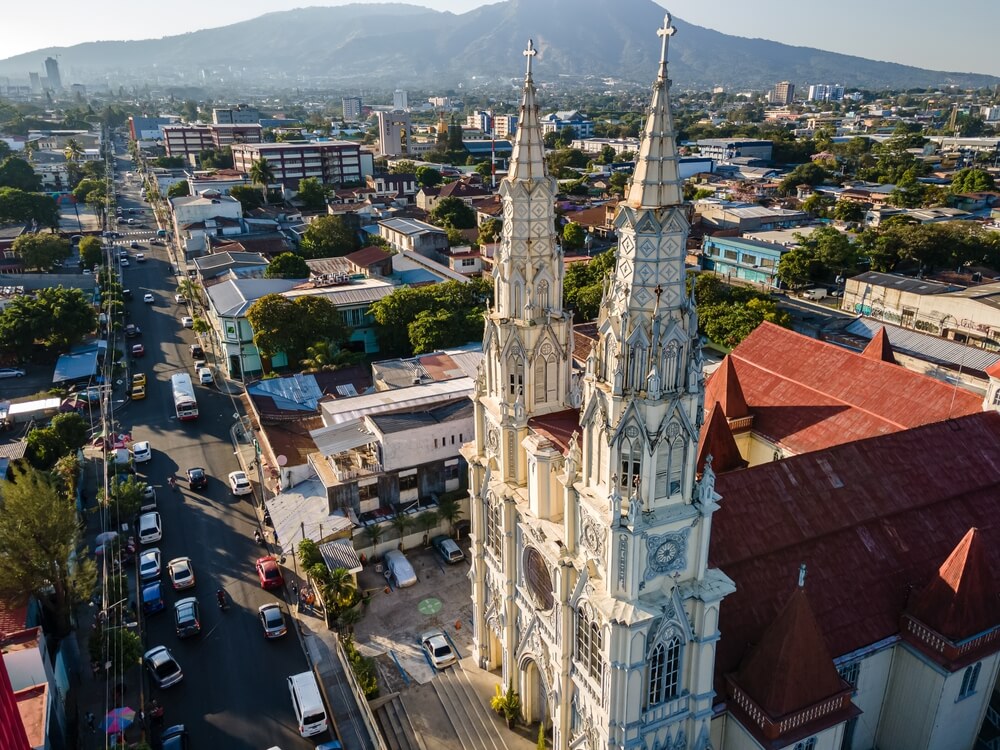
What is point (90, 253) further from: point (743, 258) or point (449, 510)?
point (743, 258)

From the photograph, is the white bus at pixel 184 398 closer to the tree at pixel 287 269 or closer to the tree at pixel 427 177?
the tree at pixel 287 269

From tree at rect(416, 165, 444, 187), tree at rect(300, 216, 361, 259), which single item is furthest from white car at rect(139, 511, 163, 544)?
tree at rect(416, 165, 444, 187)

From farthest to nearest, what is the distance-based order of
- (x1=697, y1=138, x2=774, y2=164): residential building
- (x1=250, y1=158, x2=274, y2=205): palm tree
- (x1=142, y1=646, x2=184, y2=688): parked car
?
(x1=697, y1=138, x2=774, y2=164): residential building → (x1=250, y1=158, x2=274, y2=205): palm tree → (x1=142, y1=646, x2=184, y2=688): parked car

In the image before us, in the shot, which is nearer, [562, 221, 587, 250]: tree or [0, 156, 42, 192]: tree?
[562, 221, 587, 250]: tree

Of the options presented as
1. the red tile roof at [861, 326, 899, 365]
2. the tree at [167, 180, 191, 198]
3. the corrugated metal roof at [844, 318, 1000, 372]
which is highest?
the tree at [167, 180, 191, 198]

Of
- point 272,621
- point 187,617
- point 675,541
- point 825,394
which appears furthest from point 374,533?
point 825,394

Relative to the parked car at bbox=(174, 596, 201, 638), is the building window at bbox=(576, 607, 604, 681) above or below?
above

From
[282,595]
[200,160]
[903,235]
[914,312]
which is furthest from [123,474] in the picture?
[200,160]

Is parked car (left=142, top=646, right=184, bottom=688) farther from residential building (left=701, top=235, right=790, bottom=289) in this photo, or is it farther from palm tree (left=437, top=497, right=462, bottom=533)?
residential building (left=701, top=235, right=790, bottom=289)
